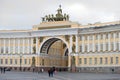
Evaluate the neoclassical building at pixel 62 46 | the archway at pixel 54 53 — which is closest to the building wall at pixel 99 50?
the neoclassical building at pixel 62 46

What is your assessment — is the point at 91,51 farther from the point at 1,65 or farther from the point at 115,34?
the point at 1,65

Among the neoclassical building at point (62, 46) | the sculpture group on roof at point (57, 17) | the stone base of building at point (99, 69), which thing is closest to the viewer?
the stone base of building at point (99, 69)

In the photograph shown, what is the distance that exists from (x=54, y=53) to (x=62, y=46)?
20.2ft

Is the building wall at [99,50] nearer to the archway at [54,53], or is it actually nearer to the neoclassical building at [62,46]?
the neoclassical building at [62,46]

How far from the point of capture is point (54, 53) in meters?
107

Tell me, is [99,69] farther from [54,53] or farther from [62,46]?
[62,46]

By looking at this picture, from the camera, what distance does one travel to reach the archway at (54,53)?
327ft

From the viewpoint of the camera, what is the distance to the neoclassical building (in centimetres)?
8412

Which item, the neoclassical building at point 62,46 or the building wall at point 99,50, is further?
the neoclassical building at point 62,46

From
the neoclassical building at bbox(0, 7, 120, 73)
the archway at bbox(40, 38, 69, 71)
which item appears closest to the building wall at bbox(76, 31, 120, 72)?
the neoclassical building at bbox(0, 7, 120, 73)

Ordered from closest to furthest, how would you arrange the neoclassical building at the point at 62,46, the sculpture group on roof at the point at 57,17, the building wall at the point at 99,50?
the building wall at the point at 99,50, the neoclassical building at the point at 62,46, the sculpture group on roof at the point at 57,17

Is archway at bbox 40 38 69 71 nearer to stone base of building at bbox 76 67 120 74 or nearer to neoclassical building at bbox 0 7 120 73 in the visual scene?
neoclassical building at bbox 0 7 120 73

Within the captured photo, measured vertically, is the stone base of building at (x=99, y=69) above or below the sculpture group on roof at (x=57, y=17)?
below

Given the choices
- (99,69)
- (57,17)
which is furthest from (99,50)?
(57,17)
